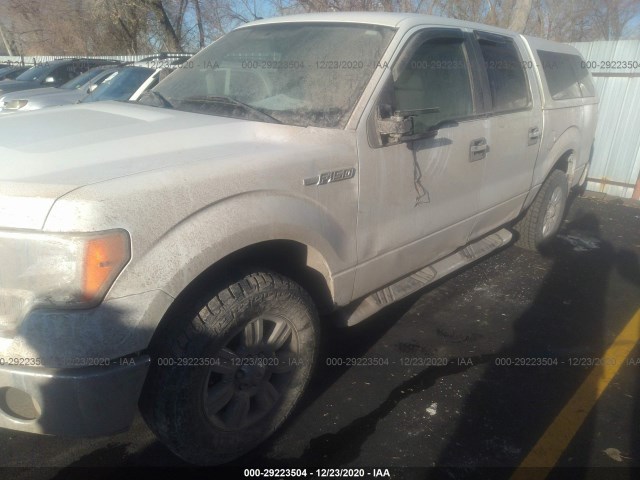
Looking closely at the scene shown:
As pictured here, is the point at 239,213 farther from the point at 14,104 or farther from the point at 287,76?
the point at 14,104

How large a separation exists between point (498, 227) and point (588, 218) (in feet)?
9.56

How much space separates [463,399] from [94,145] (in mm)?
2303

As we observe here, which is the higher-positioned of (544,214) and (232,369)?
(232,369)

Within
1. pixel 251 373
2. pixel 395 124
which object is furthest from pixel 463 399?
pixel 395 124

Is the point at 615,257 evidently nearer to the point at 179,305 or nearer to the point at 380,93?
the point at 380,93

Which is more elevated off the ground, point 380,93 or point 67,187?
point 380,93

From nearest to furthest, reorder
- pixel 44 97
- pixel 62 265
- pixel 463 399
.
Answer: pixel 62 265 < pixel 463 399 < pixel 44 97

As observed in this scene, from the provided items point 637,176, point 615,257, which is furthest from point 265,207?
point 637,176

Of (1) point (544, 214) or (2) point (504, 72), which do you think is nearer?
(2) point (504, 72)

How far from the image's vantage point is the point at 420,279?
3.52 meters

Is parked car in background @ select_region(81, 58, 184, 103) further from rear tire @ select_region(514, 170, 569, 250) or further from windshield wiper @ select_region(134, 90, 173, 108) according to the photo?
rear tire @ select_region(514, 170, 569, 250)

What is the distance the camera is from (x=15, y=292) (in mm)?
1809

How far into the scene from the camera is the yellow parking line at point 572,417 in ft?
8.14

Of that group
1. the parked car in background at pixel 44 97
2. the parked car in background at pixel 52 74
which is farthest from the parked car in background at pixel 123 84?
the parked car in background at pixel 52 74
